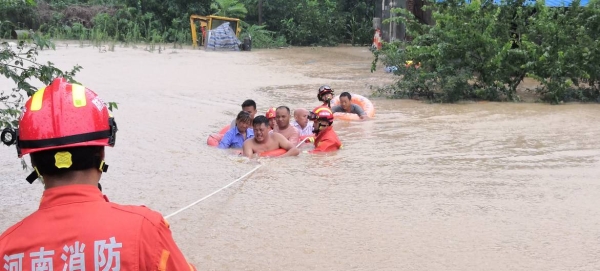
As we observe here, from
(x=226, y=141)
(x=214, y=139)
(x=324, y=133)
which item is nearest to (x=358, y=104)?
(x=324, y=133)

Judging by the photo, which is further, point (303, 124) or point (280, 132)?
point (303, 124)

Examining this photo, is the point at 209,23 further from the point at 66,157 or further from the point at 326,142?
the point at 66,157

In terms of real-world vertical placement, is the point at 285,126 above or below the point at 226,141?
above

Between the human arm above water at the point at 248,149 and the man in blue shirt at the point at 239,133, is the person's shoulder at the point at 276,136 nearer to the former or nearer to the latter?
the human arm above water at the point at 248,149

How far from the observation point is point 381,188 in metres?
8.21

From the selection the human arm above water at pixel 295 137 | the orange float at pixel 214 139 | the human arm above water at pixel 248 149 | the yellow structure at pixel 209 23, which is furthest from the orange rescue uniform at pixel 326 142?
the yellow structure at pixel 209 23

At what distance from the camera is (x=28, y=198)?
775cm

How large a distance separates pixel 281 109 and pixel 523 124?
4.23 metres

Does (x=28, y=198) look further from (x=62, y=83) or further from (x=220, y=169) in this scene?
(x=62, y=83)

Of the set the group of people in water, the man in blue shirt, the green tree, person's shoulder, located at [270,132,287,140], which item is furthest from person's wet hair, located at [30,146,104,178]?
the green tree

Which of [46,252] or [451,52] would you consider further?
[451,52]

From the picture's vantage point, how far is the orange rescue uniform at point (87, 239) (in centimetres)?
199

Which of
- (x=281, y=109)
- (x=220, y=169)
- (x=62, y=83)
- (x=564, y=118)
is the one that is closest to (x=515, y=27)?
(x=564, y=118)

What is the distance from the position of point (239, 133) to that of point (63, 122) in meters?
8.79
